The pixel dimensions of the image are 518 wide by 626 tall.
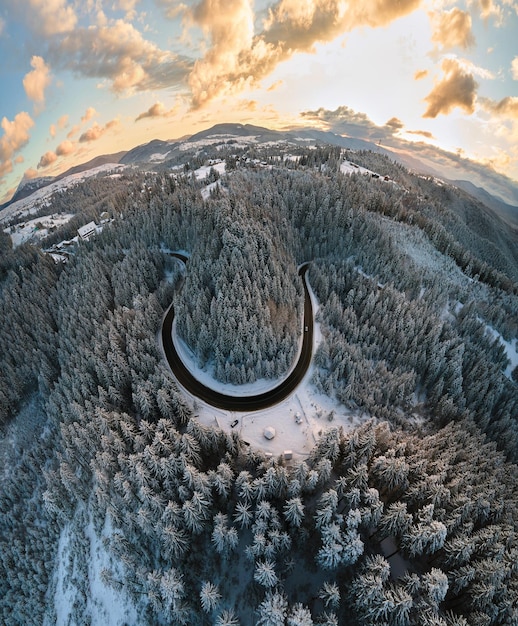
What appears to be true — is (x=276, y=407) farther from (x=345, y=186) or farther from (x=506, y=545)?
(x=345, y=186)

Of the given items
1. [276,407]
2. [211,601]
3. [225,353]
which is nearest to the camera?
[211,601]

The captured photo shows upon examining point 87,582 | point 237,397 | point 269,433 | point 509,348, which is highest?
point 269,433

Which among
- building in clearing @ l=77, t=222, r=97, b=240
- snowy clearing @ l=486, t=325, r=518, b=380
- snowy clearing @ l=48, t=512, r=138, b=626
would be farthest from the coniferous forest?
building in clearing @ l=77, t=222, r=97, b=240

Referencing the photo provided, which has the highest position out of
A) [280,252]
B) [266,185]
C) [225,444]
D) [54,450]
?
[266,185]

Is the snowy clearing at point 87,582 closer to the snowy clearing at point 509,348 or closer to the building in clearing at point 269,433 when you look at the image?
the building in clearing at point 269,433

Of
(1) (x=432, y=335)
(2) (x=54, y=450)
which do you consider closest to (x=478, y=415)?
(1) (x=432, y=335)

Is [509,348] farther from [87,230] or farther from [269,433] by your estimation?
[87,230]

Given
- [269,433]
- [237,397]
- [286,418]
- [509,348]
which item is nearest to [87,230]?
[237,397]
